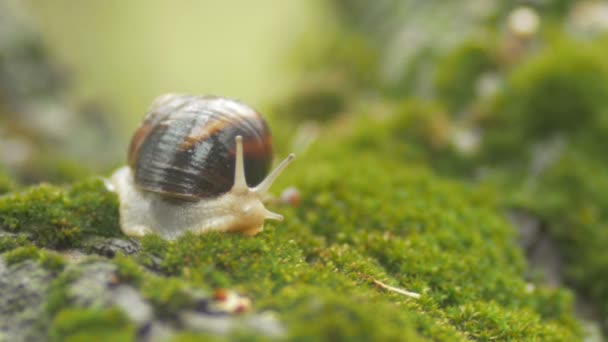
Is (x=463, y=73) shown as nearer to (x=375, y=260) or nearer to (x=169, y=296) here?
(x=375, y=260)

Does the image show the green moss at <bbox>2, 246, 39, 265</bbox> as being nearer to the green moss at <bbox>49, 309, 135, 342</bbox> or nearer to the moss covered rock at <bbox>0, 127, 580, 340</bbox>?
the moss covered rock at <bbox>0, 127, 580, 340</bbox>

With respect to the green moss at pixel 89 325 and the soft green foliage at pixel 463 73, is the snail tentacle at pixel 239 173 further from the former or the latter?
the soft green foliage at pixel 463 73

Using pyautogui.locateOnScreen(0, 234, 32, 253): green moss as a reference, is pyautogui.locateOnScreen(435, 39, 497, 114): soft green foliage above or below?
above

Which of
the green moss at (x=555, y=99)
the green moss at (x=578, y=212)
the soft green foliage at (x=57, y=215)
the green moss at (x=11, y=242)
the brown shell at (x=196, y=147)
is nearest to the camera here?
the green moss at (x=11, y=242)

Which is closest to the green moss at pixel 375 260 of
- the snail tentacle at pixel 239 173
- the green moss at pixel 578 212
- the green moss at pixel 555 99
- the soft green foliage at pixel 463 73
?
the snail tentacle at pixel 239 173

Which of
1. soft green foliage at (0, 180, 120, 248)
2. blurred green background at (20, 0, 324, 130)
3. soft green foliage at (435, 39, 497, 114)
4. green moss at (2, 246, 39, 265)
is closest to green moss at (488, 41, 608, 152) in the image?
soft green foliage at (435, 39, 497, 114)

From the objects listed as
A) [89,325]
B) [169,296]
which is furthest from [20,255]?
[169,296]
